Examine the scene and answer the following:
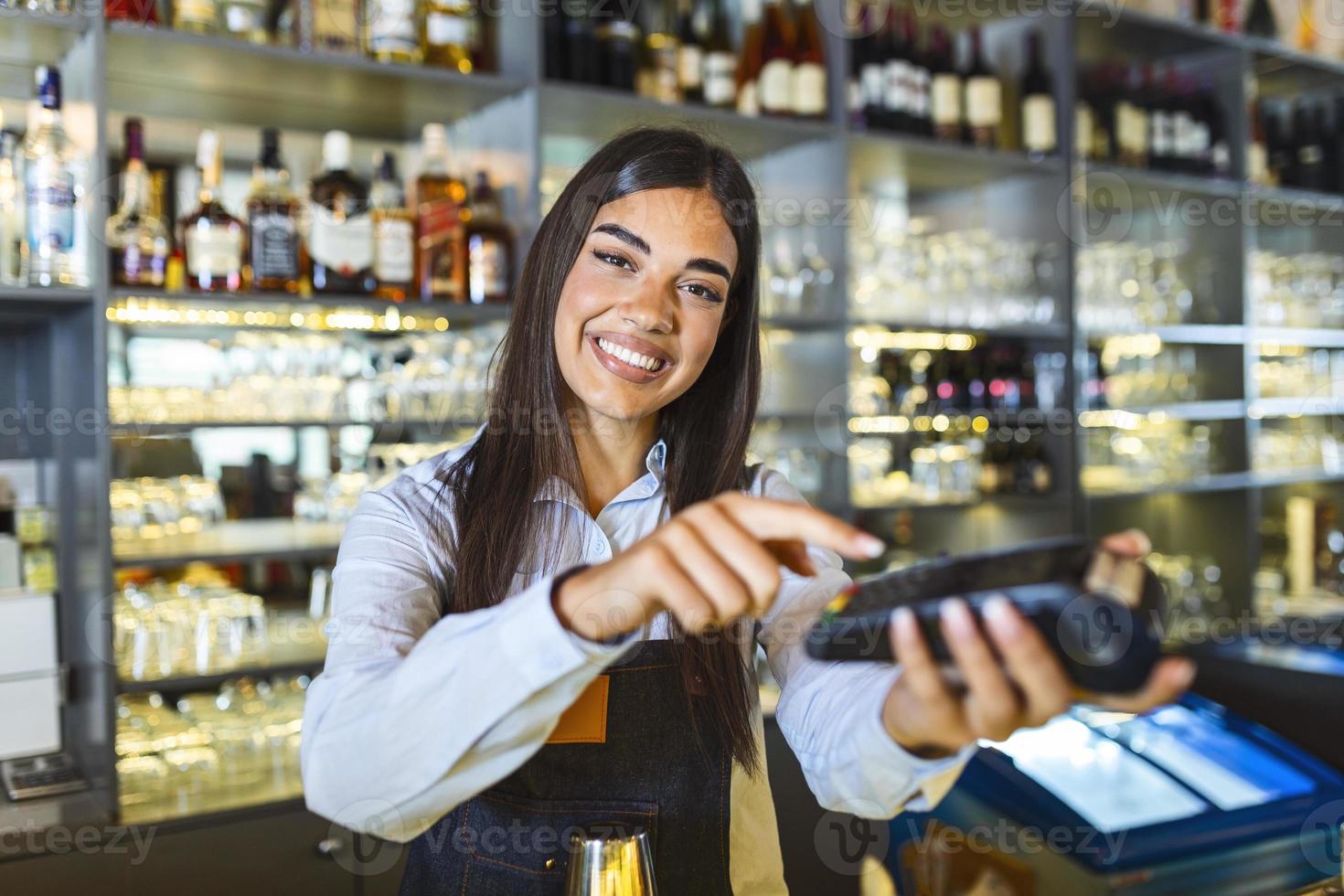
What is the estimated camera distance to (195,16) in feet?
6.10

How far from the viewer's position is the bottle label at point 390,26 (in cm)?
202

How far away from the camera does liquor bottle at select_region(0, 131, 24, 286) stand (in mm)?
1796

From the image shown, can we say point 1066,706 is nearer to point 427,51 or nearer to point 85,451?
point 85,451

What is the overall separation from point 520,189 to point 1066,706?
5.71 ft

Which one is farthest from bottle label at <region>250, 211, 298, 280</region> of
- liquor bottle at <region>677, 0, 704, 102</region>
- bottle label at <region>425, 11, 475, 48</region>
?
liquor bottle at <region>677, 0, 704, 102</region>

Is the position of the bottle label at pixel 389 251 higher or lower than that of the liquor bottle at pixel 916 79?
lower

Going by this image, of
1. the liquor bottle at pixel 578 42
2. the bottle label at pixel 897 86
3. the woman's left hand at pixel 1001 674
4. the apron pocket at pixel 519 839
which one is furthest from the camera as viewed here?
the bottle label at pixel 897 86

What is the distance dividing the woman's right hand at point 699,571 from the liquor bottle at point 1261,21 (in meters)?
3.80

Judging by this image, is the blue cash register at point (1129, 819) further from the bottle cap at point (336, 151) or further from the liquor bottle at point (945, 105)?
the liquor bottle at point (945, 105)

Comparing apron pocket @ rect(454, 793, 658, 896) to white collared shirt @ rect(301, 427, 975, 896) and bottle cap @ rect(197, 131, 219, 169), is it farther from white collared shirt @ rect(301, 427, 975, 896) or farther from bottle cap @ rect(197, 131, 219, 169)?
bottle cap @ rect(197, 131, 219, 169)

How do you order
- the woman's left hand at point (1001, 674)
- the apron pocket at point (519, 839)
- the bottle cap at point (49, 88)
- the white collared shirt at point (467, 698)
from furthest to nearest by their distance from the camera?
the bottle cap at point (49, 88), the apron pocket at point (519, 839), the white collared shirt at point (467, 698), the woman's left hand at point (1001, 674)

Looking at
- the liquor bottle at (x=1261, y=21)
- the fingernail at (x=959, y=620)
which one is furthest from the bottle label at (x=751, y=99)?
the liquor bottle at (x=1261, y=21)

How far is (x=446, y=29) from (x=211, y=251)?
24.7 inches

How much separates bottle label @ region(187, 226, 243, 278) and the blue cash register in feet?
4.63
